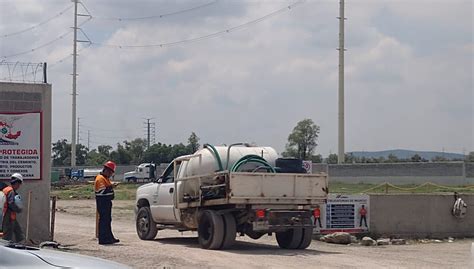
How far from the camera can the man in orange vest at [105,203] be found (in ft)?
59.2

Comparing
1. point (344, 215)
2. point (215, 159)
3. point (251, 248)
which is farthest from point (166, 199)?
point (344, 215)

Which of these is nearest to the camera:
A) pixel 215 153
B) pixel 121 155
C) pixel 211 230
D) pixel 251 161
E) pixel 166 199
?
pixel 211 230

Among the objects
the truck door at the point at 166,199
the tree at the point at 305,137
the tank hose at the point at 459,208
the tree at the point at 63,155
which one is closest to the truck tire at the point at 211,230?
the truck door at the point at 166,199

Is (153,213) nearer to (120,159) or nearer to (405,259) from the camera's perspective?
(405,259)

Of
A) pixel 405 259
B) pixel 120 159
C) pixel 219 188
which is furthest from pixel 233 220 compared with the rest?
pixel 120 159

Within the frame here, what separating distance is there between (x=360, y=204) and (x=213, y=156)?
6.57m

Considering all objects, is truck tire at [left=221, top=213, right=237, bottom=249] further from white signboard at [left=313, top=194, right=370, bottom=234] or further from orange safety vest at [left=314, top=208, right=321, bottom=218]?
white signboard at [left=313, top=194, right=370, bottom=234]

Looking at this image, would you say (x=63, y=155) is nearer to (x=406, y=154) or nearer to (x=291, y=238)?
(x=406, y=154)

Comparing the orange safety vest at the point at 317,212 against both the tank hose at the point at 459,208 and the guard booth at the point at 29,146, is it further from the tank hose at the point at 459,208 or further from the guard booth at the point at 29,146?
the guard booth at the point at 29,146

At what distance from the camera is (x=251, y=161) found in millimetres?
18188

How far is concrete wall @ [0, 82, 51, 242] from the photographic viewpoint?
1723cm

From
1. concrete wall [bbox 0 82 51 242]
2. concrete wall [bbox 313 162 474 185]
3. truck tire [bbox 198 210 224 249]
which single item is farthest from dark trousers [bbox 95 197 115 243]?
concrete wall [bbox 313 162 474 185]

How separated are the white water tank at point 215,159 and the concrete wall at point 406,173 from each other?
36.7 m

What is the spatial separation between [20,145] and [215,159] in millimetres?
4321
